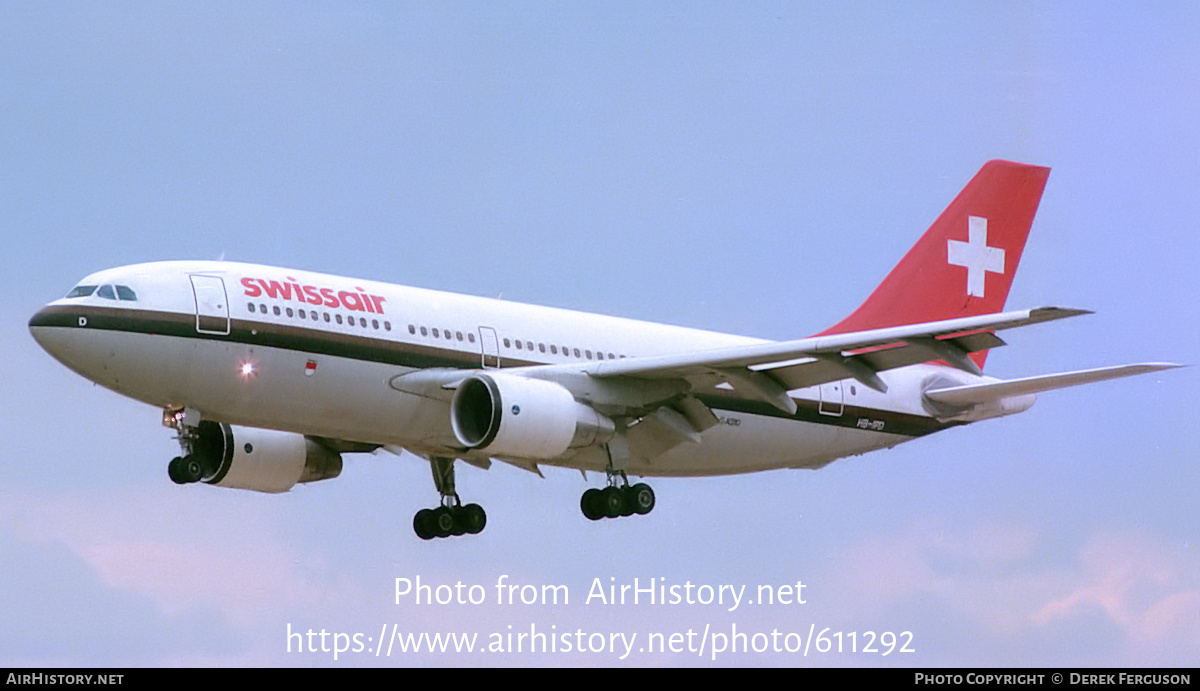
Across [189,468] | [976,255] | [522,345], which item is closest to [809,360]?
[522,345]

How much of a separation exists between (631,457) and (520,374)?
11.3 ft

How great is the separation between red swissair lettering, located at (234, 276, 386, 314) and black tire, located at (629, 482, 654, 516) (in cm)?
614

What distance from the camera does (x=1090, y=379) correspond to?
3869cm

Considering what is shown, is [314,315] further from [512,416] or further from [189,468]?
[512,416]

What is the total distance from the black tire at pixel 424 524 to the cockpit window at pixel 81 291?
9.53m

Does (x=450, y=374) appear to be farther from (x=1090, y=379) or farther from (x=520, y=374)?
(x=1090, y=379)

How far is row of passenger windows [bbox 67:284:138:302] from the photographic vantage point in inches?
1394

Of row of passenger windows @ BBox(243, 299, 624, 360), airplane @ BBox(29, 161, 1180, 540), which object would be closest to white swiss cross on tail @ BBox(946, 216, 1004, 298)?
airplane @ BBox(29, 161, 1180, 540)

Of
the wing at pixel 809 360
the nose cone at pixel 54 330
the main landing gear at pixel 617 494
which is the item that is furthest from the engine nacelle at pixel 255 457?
the nose cone at pixel 54 330

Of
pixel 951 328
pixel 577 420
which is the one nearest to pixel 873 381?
pixel 951 328

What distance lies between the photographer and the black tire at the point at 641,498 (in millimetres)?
39750

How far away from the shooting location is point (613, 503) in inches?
1563

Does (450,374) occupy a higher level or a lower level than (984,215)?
lower

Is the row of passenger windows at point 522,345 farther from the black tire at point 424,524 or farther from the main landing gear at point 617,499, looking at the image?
the black tire at point 424,524
